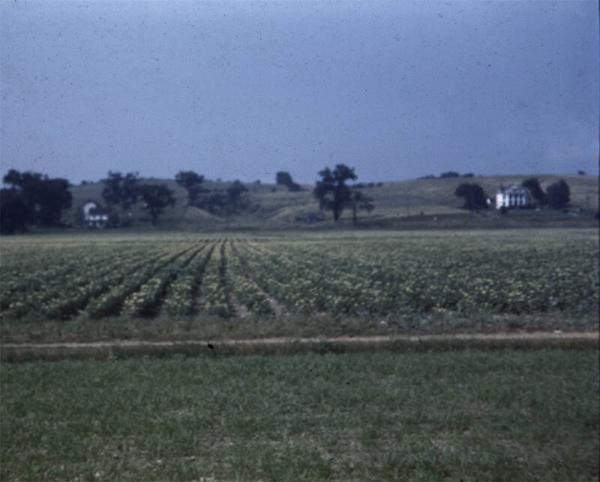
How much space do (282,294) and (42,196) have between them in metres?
8.65

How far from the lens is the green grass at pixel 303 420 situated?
29.2 ft

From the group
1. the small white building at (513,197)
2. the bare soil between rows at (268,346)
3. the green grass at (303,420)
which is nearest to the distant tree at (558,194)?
the small white building at (513,197)

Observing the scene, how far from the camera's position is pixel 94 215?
4006 centimetres

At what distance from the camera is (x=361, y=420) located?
10.8 meters

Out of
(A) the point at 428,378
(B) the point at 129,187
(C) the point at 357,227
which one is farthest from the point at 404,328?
(C) the point at 357,227

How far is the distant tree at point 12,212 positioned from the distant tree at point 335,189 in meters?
22.6

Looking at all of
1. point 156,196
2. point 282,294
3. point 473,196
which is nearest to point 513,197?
point 473,196

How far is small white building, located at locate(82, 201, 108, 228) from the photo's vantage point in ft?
126

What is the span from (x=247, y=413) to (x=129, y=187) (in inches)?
1126

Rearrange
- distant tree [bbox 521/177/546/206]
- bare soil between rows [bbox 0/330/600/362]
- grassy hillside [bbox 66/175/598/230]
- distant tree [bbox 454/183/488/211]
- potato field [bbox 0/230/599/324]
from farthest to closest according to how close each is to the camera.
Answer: grassy hillside [bbox 66/175/598/230], distant tree [bbox 521/177/546/206], distant tree [bbox 454/183/488/211], potato field [bbox 0/230/599/324], bare soil between rows [bbox 0/330/600/362]

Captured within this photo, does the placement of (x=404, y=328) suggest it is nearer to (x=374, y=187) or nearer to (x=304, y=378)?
(x=304, y=378)

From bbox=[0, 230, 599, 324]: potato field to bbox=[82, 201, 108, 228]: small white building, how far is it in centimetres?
201

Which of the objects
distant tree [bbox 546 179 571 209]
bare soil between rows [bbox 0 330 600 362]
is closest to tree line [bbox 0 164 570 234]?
distant tree [bbox 546 179 571 209]

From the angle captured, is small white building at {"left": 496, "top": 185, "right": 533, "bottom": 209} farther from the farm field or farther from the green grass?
the green grass
